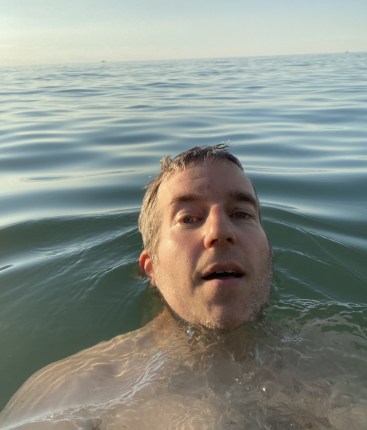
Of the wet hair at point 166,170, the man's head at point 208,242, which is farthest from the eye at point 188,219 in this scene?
the wet hair at point 166,170

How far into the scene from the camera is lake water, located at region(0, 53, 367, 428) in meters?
2.94

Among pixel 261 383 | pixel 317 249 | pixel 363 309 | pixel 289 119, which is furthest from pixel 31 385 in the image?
pixel 289 119

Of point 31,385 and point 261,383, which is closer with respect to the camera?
point 261,383

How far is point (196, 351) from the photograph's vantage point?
7.86 ft

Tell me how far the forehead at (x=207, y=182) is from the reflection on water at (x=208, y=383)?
85 cm

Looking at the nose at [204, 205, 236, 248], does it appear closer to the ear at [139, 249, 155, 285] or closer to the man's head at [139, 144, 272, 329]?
the man's head at [139, 144, 272, 329]

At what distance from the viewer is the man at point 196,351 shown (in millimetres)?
1939

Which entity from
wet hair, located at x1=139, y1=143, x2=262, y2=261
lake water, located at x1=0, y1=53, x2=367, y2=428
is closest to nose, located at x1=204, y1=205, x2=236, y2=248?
wet hair, located at x1=139, y1=143, x2=262, y2=261

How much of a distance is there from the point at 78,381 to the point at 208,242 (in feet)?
3.33

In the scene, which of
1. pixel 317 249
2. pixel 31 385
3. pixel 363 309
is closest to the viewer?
pixel 31 385

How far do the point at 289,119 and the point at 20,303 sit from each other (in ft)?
28.1

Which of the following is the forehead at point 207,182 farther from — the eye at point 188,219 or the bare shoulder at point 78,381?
the bare shoulder at point 78,381

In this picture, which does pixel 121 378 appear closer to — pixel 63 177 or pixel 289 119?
pixel 63 177

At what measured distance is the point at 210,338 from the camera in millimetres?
2461
